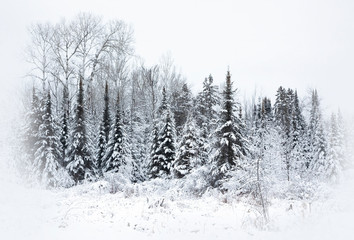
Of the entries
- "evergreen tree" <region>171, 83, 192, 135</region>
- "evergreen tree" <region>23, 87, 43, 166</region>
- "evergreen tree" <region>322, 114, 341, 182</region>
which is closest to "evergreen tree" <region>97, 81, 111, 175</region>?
"evergreen tree" <region>23, 87, 43, 166</region>

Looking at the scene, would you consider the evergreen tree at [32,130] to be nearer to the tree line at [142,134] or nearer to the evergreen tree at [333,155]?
the tree line at [142,134]

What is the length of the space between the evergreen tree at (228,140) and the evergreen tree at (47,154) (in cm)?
1071

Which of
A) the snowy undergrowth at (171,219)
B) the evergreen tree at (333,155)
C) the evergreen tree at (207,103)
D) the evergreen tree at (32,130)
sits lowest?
the snowy undergrowth at (171,219)

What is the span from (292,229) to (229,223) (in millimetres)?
2456

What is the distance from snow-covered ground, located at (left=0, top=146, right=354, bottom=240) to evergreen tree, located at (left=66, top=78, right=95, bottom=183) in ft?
35.2

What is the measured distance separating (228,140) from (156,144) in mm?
8028

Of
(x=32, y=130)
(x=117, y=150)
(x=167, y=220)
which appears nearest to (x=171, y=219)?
(x=167, y=220)

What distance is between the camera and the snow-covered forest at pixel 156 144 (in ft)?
37.4

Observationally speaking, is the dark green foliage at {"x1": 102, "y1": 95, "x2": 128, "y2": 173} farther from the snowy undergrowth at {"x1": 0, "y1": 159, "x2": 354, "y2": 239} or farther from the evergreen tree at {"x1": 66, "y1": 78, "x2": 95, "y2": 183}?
the snowy undergrowth at {"x1": 0, "y1": 159, "x2": 354, "y2": 239}

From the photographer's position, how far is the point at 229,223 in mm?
8352

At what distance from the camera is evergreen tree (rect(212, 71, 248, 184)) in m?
15.2

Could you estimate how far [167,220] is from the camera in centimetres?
853

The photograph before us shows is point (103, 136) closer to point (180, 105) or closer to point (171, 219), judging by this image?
point (180, 105)

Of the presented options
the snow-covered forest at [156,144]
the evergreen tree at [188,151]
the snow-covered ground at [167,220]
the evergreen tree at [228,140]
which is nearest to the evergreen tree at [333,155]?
the snow-covered forest at [156,144]
